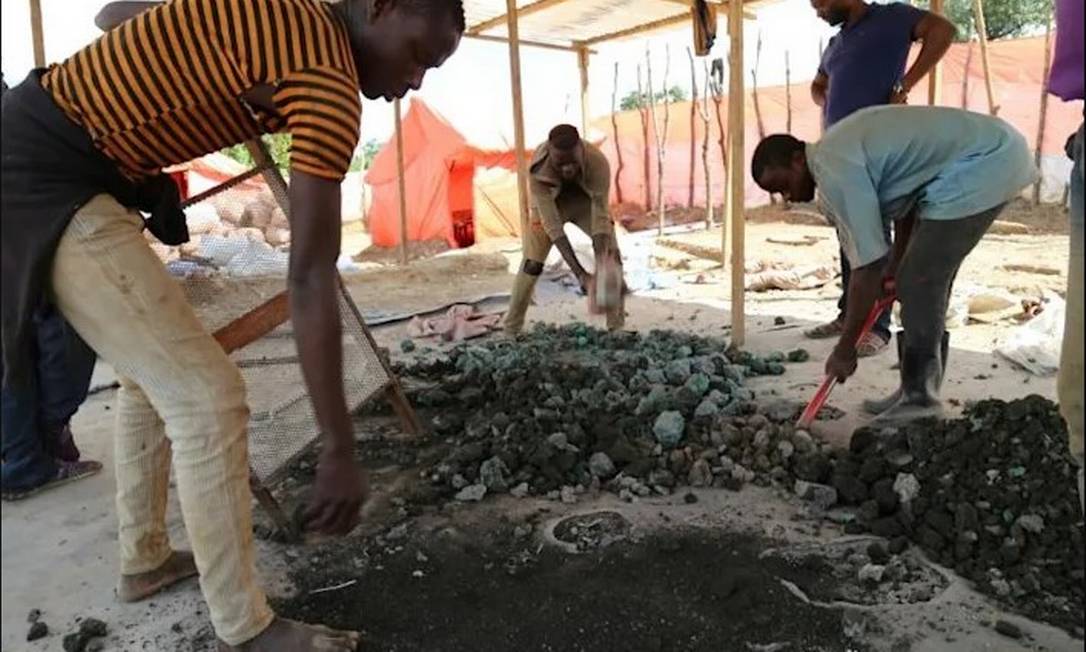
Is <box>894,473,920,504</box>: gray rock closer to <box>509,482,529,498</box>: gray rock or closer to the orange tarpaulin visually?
<box>509,482,529,498</box>: gray rock

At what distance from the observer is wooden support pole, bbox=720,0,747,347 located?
5.02m

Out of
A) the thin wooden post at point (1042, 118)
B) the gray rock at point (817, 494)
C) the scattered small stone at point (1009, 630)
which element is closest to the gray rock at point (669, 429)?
the gray rock at point (817, 494)

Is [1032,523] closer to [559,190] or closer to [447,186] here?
[559,190]

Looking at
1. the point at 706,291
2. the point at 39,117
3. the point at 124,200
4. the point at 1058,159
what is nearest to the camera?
the point at 39,117

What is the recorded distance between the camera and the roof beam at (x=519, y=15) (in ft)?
26.6

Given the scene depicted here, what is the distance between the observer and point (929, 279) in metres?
3.48

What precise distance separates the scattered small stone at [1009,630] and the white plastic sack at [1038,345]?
2.54 metres

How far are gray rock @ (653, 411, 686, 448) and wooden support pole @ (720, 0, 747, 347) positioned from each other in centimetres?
177

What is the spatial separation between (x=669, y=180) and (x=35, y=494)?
51.0ft

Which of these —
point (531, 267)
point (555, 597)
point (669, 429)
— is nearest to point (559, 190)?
point (531, 267)

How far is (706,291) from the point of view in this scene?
764cm

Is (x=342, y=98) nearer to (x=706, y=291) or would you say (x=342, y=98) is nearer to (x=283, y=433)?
(x=283, y=433)

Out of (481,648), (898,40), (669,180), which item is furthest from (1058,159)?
(481,648)

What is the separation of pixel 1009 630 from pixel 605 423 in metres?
1.73
